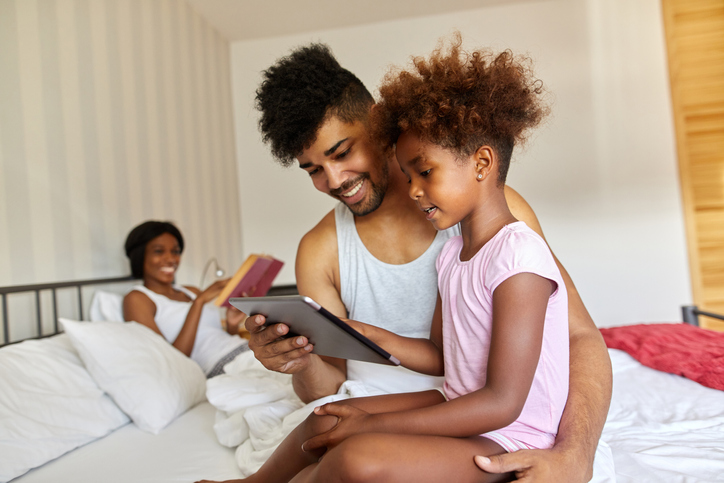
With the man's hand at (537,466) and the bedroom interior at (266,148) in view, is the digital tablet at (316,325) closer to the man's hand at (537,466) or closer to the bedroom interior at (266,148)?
the man's hand at (537,466)

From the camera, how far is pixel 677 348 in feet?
5.69

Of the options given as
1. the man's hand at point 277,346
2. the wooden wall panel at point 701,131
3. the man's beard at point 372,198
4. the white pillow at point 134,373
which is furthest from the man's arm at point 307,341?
the wooden wall panel at point 701,131

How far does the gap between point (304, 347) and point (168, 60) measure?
2833 millimetres

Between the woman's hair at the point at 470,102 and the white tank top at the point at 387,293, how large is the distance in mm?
344

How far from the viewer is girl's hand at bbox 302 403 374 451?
900mm

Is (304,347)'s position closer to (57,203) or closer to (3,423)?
(3,423)

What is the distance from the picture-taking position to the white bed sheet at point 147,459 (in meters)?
1.28

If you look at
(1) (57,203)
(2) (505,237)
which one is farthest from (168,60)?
(2) (505,237)

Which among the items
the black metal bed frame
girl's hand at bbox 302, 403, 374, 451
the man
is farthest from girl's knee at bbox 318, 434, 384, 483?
the black metal bed frame

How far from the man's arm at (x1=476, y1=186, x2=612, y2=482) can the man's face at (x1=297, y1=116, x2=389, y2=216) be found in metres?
0.35

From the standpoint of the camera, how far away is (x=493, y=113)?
1048mm

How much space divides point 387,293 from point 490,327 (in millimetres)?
432

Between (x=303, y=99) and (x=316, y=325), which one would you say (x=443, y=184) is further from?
(x=303, y=99)

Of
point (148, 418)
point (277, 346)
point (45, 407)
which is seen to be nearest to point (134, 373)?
point (148, 418)
